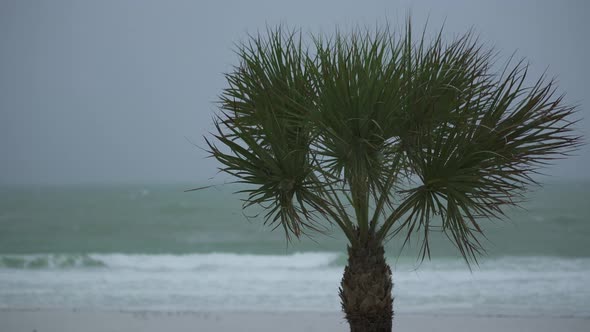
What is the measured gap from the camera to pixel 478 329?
6352 millimetres

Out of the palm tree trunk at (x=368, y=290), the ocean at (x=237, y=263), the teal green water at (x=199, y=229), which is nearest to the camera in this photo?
the palm tree trunk at (x=368, y=290)

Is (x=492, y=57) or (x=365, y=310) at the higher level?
(x=492, y=57)

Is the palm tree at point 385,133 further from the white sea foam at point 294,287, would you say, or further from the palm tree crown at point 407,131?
the white sea foam at point 294,287

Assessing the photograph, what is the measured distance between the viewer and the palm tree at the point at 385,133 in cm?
367

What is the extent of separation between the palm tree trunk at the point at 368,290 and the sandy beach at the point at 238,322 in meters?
2.03

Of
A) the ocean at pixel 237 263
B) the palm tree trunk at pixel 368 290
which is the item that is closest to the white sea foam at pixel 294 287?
the ocean at pixel 237 263

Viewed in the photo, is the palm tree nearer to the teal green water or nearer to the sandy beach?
the sandy beach

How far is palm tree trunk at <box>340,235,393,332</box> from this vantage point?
4.18m

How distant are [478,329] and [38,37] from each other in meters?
47.4

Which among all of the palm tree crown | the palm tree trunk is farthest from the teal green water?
the palm tree crown

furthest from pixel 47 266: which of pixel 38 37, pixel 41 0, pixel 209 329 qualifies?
pixel 41 0

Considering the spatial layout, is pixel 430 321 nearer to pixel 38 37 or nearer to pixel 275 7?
pixel 275 7

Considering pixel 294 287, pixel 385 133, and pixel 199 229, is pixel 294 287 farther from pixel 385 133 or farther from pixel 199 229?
pixel 199 229

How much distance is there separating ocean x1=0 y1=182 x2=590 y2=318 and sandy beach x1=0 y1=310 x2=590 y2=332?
95 cm
